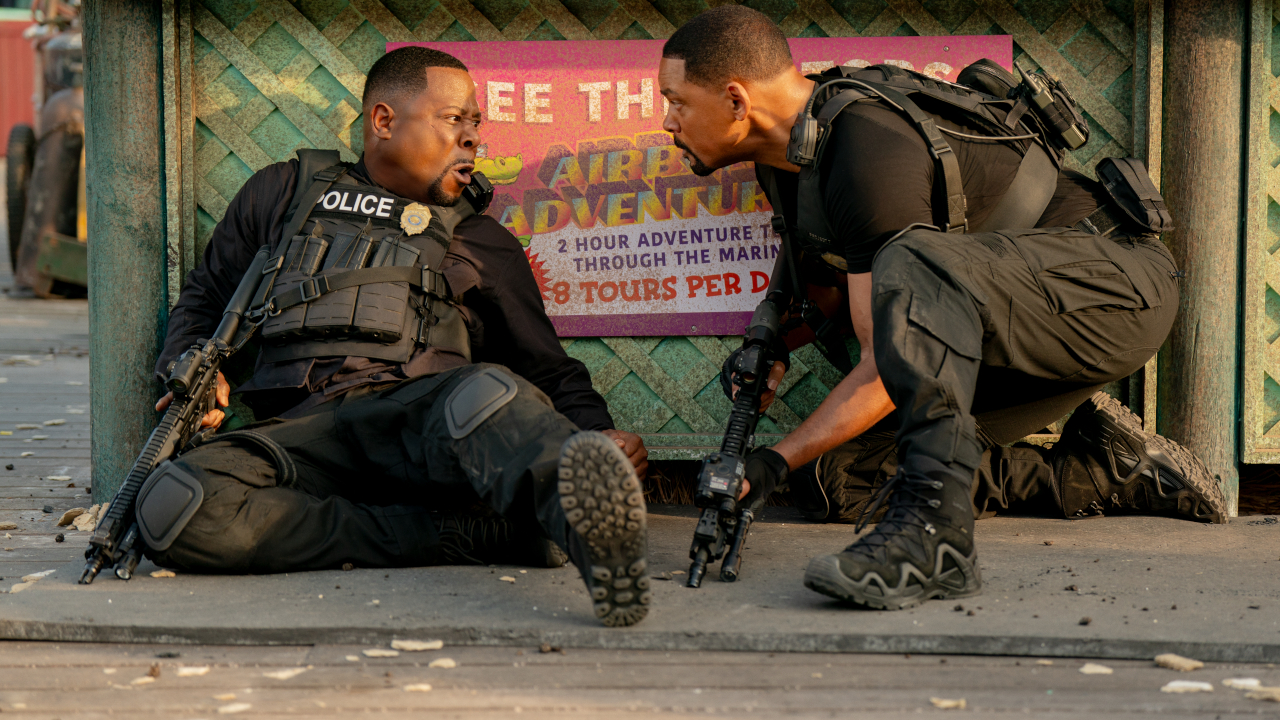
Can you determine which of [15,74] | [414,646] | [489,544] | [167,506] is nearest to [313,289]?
[167,506]

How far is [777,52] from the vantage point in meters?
2.68

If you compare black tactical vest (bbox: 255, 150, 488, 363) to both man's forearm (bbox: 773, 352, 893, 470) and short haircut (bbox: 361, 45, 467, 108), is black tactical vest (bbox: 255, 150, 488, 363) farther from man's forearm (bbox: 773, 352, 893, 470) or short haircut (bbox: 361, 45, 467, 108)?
man's forearm (bbox: 773, 352, 893, 470)

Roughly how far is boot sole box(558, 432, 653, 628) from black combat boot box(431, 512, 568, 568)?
51 centimetres

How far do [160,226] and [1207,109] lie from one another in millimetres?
2746

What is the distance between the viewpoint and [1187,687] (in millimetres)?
1750

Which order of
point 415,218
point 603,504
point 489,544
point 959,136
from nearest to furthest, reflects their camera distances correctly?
1. point 603,504
2. point 489,544
3. point 959,136
4. point 415,218

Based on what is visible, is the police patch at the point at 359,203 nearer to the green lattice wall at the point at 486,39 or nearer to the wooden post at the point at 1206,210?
the green lattice wall at the point at 486,39

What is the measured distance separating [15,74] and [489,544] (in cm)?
1946

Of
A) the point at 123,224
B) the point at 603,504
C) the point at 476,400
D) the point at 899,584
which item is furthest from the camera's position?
the point at 123,224

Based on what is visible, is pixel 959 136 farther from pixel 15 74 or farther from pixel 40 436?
pixel 15 74

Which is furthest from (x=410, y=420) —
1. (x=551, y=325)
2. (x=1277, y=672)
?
(x=1277, y=672)

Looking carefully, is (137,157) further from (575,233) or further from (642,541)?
(642,541)

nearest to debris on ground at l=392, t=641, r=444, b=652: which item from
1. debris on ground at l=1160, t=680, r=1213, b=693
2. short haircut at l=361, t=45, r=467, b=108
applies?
debris on ground at l=1160, t=680, r=1213, b=693

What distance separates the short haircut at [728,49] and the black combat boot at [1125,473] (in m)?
1.19
